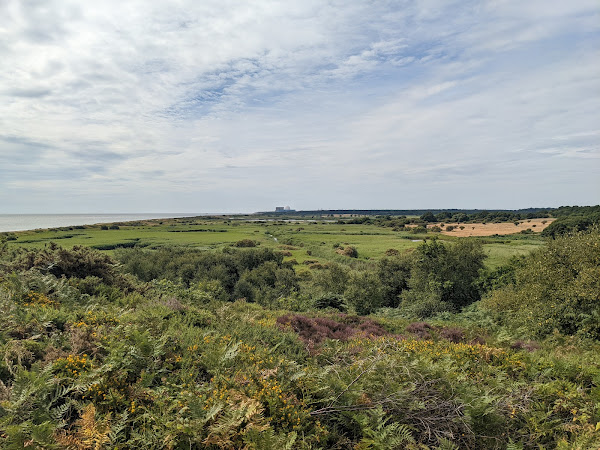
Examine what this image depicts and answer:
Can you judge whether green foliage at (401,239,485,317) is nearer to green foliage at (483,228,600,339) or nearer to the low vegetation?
green foliage at (483,228,600,339)

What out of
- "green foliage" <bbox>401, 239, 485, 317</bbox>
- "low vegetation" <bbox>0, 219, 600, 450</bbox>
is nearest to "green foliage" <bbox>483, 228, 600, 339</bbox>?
"green foliage" <bbox>401, 239, 485, 317</bbox>

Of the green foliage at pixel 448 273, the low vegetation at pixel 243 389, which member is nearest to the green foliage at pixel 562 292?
the green foliage at pixel 448 273

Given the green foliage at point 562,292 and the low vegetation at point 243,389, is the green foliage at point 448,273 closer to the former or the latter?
the green foliage at point 562,292

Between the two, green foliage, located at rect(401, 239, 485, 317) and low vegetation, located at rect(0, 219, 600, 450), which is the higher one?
low vegetation, located at rect(0, 219, 600, 450)

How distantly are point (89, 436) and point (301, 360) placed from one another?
449 cm

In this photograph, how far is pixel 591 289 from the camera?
15.6m

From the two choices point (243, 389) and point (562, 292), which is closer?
Result: point (243, 389)

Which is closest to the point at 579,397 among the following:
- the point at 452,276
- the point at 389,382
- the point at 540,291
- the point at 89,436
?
the point at 389,382

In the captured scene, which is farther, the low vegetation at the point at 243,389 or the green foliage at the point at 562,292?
the green foliage at the point at 562,292

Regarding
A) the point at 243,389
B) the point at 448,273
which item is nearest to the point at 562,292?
the point at 448,273

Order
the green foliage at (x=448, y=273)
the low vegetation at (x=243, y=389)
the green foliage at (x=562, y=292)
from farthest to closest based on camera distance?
the green foliage at (x=448, y=273)
the green foliage at (x=562, y=292)
the low vegetation at (x=243, y=389)

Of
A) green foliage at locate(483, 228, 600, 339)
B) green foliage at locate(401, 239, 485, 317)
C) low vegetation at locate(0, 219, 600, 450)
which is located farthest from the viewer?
green foliage at locate(401, 239, 485, 317)

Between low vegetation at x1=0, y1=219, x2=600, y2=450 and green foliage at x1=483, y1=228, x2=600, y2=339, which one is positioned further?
green foliage at x1=483, y1=228, x2=600, y2=339

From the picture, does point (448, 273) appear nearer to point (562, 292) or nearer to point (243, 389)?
point (562, 292)
